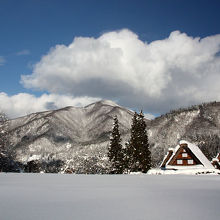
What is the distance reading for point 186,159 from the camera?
52.0 metres

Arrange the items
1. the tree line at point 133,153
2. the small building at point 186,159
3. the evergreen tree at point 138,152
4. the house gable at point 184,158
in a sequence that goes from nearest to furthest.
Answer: the evergreen tree at point 138,152, the tree line at point 133,153, the small building at point 186,159, the house gable at point 184,158

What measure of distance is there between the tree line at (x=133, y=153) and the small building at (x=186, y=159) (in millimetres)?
6176

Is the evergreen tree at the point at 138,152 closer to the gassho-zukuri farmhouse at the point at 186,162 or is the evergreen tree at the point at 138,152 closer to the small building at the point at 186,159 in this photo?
Answer: the gassho-zukuri farmhouse at the point at 186,162

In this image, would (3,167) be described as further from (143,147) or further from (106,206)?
(106,206)

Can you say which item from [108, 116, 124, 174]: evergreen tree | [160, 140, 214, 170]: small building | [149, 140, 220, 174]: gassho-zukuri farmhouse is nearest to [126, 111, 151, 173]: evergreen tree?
[108, 116, 124, 174]: evergreen tree

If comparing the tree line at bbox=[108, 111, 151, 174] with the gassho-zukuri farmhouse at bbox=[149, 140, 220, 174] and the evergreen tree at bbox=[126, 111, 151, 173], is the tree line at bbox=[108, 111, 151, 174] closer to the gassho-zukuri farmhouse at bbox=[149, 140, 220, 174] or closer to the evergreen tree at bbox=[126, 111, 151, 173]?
the evergreen tree at bbox=[126, 111, 151, 173]

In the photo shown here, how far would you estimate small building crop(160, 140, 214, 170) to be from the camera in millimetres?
50688

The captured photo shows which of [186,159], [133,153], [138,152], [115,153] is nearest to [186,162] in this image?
[186,159]

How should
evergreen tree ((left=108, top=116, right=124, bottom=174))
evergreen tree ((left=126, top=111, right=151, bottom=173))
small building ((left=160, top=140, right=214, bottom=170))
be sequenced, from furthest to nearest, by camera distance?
small building ((left=160, top=140, right=214, bottom=170)) < evergreen tree ((left=108, top=116, right=124, bottom=174)) < evergreen tree ((left=126, top=111, right=151, bottom=173))

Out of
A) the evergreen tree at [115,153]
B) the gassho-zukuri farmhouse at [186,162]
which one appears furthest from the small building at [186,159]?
the evergreen tree at [115,153]

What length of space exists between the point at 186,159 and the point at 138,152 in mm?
11127

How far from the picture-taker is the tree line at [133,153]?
49.0 m

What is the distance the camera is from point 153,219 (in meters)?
5.36

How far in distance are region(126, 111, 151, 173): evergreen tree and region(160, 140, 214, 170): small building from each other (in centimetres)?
622
